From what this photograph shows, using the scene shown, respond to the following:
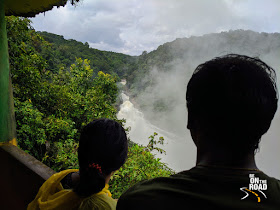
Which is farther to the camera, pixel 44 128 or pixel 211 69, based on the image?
pixel 44 128

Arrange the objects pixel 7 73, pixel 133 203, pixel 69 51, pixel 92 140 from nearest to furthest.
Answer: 1. pixel 133 203
2. pixel 92 140
3. pixel 7 73
4. pixel 69 51

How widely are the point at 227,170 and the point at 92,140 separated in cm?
58

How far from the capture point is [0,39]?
2.42 meters

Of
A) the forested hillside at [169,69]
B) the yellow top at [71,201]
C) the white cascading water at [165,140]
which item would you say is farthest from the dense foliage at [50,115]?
the white cascading water at [165,140]

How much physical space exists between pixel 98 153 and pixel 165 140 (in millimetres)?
25363

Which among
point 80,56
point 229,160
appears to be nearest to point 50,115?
point 229,160

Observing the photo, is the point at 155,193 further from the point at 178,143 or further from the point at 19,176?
the point at 178,143

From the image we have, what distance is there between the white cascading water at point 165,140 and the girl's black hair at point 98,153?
1839cm

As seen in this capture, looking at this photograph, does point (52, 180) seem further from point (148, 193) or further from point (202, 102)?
point (202, 102)

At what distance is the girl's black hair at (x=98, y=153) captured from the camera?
3.04 feet

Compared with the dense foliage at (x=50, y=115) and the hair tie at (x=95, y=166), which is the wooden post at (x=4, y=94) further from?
the hair tie at (x=95, y=166)

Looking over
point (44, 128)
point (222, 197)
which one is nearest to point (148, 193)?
point (222, 197)

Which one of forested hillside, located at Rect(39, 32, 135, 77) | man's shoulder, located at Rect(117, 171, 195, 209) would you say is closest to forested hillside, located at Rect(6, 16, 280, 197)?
man's shoulder, located at Rect(117, 171, 195, 209)

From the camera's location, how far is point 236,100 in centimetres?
53
